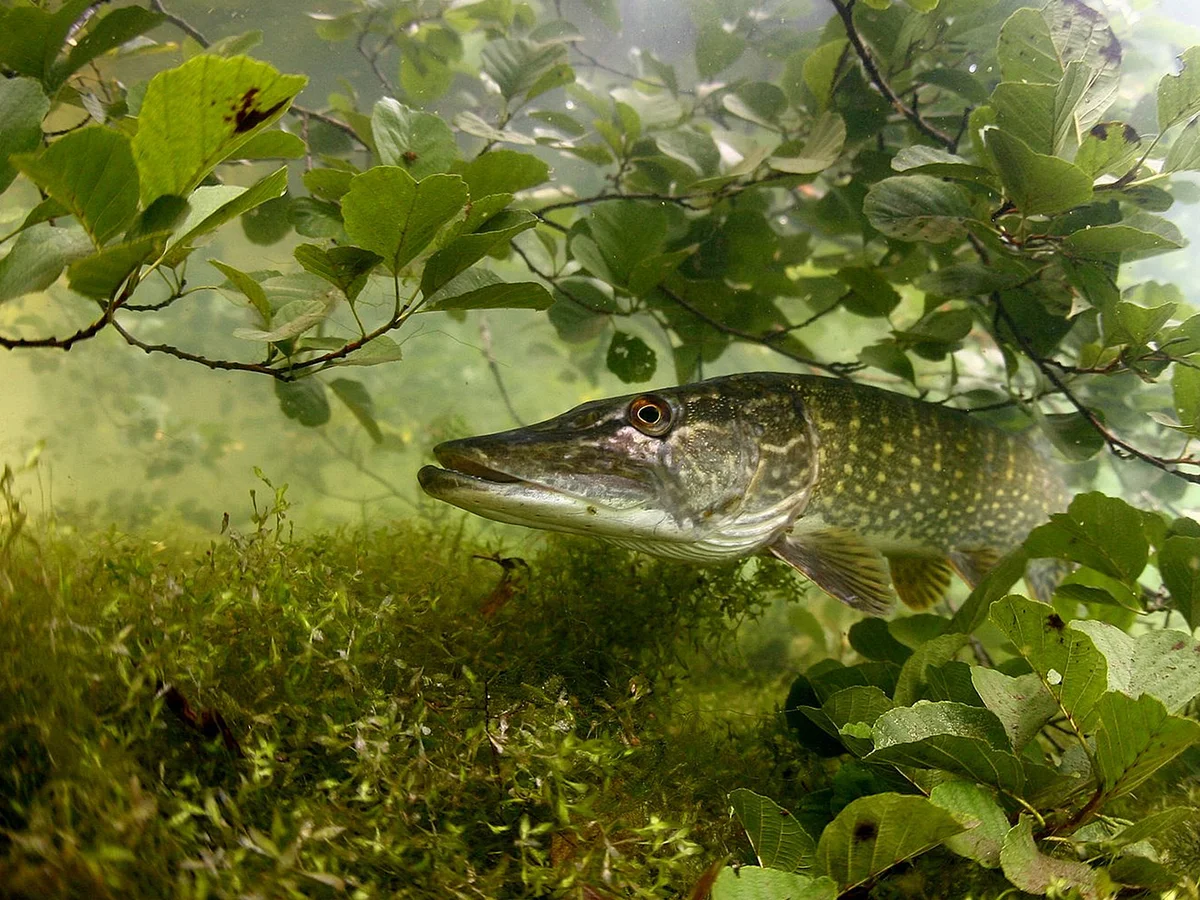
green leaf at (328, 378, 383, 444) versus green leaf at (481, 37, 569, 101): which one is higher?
green leaf at (481, 37, 569, 101)

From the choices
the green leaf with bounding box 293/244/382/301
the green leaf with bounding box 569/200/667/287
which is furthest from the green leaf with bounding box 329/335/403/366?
the green leaf with bounding box 569/200/667/287

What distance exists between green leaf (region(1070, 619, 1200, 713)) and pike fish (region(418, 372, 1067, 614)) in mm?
640

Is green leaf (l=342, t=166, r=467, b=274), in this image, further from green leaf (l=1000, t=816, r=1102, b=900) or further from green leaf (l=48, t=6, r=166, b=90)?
green leaf (l=1000, t=816, r=1102, b=900)

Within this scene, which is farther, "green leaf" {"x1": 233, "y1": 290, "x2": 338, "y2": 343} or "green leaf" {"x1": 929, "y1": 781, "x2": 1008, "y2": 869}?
"green leaf" {"x1": 233, "y1": 290, "x2": 338, "y2": 343}

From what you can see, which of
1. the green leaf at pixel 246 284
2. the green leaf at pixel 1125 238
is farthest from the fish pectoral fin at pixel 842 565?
the green leaf at pixel 246 284

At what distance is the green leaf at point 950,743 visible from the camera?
0.98 metres

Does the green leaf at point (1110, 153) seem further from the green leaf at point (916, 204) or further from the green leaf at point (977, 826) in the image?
the green leaf at point (977, 826)

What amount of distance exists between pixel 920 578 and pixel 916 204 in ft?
4.48

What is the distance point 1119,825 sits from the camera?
112 cm

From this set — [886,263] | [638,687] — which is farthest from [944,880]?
[886,263]

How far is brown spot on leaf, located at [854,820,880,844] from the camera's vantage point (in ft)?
2.98

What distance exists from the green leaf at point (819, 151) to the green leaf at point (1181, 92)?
71 cm

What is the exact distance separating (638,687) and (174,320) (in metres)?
3.96

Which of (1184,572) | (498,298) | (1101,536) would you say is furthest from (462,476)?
(1184,572)
